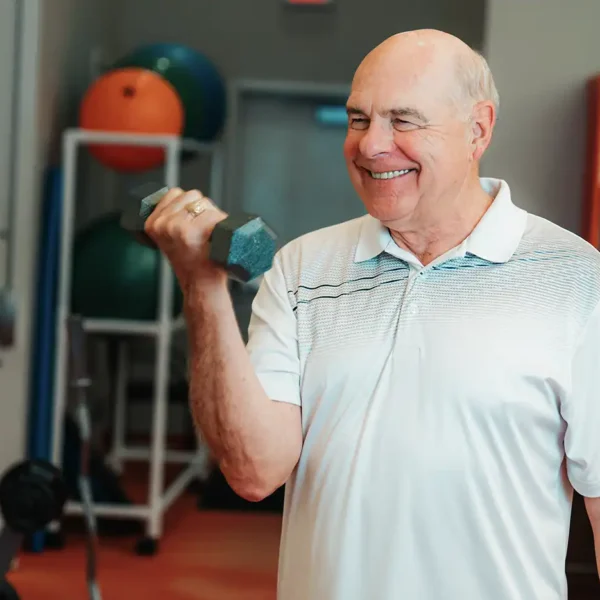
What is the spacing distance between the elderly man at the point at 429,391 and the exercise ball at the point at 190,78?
274 cm

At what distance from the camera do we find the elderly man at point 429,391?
3.95 feet

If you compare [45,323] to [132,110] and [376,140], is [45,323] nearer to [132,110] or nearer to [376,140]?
[132,110]

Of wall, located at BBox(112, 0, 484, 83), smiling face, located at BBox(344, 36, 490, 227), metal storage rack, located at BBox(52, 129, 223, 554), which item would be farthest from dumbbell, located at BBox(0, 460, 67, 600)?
wall, located at BBox(112, 0, 484, 83)

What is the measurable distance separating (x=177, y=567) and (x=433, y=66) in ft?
8.46

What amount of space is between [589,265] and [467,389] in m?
0.25

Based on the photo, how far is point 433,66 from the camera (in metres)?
1.22

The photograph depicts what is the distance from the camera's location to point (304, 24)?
5.09 m

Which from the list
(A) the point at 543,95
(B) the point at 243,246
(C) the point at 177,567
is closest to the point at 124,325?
(C) the point at 177,567

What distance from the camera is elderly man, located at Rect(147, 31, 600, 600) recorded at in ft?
3.95

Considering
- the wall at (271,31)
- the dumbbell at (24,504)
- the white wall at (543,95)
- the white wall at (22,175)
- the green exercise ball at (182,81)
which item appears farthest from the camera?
the wall at (271,31)

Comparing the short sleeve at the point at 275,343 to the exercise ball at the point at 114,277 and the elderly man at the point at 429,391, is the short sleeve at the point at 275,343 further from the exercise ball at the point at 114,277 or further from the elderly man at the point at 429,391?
the exercise ball at the point at 114,277

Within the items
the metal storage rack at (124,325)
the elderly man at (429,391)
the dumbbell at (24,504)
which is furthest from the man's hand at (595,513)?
the metal storage rack at (124,325)

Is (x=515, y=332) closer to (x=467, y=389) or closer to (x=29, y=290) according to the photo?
(x=467, y=389)

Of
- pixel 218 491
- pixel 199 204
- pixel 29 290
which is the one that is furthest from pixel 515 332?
pixel 218 491
